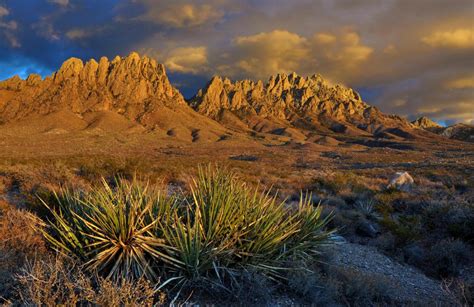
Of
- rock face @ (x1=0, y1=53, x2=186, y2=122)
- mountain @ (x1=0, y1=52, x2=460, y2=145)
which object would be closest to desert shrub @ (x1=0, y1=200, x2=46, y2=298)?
mountain @ (x1=0, y1=52, x2=460, y2=145)

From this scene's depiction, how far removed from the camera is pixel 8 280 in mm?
4047

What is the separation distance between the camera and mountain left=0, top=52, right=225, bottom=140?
4414 inches

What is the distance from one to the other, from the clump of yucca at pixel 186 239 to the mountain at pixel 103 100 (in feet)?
349

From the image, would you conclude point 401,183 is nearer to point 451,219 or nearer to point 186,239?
point 451,219

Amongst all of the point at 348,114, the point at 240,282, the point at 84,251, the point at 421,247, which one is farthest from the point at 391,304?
the point at 348,114

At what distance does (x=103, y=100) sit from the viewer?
127312 millimetres

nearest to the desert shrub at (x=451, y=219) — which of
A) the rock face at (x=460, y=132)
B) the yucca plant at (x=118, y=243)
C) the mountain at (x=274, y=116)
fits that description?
the yucca plant at (x=118, y=243)

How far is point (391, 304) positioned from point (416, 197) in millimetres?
9189

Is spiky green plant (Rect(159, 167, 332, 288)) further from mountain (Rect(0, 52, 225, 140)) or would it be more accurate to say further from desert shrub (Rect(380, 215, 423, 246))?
mountain (Rect(0, 52, 225, 140))

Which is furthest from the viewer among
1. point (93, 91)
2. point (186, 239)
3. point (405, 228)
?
point (93, 91)

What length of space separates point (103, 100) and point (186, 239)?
5249 inches

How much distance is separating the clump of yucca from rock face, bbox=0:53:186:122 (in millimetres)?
122167

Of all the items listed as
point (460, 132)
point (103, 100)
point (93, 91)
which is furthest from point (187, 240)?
point (460, 132)

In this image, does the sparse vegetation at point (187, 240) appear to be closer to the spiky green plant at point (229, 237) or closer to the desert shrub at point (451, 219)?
the spiky green plant at point (229, 237)
